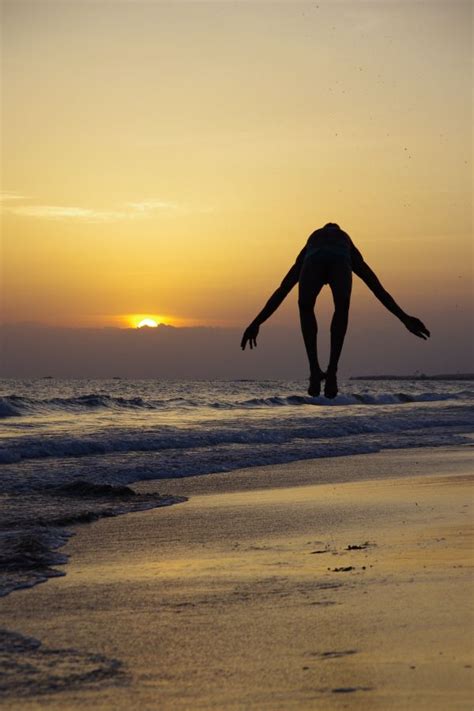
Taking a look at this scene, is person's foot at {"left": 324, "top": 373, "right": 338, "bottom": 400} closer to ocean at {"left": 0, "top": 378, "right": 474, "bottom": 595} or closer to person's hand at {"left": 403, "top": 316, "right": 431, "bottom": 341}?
person's hand at {"left": 403, "top": 316, "right": 431, "bottom": 341}

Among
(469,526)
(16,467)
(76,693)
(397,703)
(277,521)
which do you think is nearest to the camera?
(397,703)

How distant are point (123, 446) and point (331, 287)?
87.8 ft

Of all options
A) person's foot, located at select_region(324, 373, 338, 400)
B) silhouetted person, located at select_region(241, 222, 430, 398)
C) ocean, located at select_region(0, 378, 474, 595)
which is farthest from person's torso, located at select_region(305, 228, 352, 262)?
ocean, located at select_region(0, 378, 474, 595)

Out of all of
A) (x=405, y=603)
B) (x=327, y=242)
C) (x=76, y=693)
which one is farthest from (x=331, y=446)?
(x=327, y=242)

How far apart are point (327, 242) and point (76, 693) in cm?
476

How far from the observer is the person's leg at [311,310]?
10.0 feet

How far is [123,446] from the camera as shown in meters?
29.4

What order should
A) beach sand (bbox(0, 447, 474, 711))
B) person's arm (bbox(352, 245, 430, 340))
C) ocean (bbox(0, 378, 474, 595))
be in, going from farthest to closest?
ocean (bbox(0, 378, 474, 595)), beach sand (bbox(0, 447, 474, 711)), person's arm (bbox(352, 245, 430, 340))

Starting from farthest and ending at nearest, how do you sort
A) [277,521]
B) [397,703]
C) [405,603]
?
1. [277,521]
2. [405,603]
3. [397,703]

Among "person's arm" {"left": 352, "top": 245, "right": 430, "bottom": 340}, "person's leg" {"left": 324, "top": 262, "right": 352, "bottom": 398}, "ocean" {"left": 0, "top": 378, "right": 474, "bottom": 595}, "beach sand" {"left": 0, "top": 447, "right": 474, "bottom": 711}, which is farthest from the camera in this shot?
"ocean" {"left": 0, "top": 378, "right": 474, "bottom": 595}

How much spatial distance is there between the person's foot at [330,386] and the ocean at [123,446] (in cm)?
Answer: 353

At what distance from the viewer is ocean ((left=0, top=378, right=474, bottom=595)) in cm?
1500

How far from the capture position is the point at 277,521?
14.5 meters

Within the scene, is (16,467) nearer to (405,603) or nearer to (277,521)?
(277,521)
